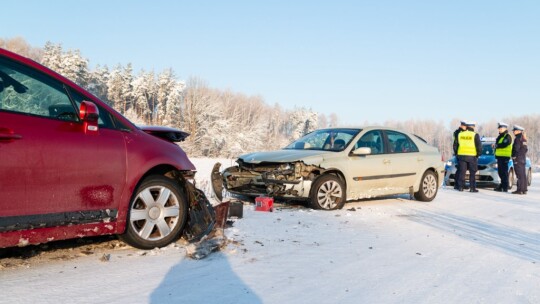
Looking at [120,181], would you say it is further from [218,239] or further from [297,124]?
[297,124]

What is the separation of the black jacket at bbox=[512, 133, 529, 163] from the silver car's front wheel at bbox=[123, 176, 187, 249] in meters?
11.3

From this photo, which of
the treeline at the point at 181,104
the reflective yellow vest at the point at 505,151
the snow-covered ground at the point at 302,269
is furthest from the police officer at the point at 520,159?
the treeline at the point at 181,104

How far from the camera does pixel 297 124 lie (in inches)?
4198

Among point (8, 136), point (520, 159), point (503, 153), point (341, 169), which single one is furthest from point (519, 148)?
point (8, 136)

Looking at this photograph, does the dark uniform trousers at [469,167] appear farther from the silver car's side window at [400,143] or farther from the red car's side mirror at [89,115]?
the red car's side mirror at [89,115]

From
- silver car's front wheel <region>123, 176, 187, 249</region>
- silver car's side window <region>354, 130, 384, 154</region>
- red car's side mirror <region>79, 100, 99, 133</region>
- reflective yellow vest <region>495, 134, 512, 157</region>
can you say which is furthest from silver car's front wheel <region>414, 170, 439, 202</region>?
red car's side mirror <region>79, 100, 99, 133</region>

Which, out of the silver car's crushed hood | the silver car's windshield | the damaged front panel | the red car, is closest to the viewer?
the red car

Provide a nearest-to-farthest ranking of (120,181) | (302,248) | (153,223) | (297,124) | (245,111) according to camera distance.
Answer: (120,181)
(153,223)
(302,248)
(245,111)
(297,124)

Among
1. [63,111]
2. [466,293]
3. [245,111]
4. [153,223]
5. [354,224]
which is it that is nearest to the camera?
[466,293]

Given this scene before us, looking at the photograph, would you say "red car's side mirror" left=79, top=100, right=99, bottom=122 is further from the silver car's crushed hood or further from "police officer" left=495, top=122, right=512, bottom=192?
"police officer" left=495, top=122, right=512, bottom=192

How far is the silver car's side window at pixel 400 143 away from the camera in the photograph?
931 centimetres

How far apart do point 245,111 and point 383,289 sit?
73.8 m

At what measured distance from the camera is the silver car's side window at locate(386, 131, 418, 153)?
30.5 feet

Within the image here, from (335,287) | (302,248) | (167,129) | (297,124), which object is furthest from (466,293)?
(297,124)
